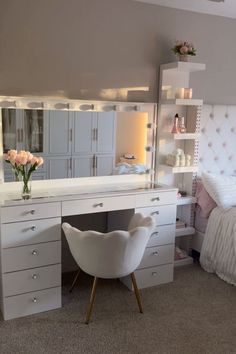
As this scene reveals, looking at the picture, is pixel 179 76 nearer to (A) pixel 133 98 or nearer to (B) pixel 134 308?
(A) pixel 133 98

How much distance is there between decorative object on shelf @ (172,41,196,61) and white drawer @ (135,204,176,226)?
4.06 feet

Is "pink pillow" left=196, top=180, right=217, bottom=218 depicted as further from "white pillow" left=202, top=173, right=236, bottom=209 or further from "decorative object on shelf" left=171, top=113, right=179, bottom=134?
"decorative object on shelf" left=171, top=113, right=179, bottom=134

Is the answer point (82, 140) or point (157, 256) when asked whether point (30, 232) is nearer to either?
point (82, 140)

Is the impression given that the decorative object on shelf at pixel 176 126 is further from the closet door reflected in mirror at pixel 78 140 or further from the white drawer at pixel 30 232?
the white drawer at pixel 30 232

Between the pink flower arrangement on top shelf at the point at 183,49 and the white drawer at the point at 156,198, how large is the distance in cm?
114

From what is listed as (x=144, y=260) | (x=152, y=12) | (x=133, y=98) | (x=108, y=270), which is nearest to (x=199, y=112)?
(x=133, y=98)

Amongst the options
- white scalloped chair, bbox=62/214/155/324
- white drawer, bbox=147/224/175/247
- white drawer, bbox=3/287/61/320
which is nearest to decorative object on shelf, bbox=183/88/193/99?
white drawer, bbox=147/224/175/247

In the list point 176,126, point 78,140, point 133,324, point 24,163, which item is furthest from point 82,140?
point 133,324

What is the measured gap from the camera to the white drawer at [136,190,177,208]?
2848 millimetres

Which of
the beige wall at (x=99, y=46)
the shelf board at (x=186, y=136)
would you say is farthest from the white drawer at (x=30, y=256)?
the shelf board at (x=186, y=136)

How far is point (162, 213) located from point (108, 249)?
2.54 feet

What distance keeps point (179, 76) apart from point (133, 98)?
480 millimetres

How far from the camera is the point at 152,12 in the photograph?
312 cm

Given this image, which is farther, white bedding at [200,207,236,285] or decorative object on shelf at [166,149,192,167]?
decorative object on shelf at [166,149,192,167]
